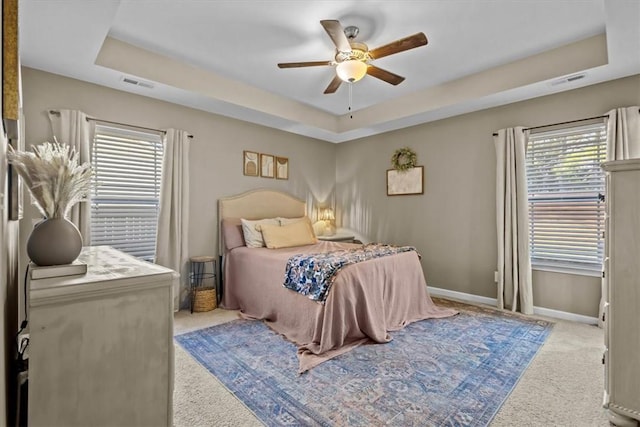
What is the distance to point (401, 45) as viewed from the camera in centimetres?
240

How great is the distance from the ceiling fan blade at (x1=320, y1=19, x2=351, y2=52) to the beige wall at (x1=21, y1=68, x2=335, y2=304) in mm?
2295

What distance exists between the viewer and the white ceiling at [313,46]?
2.37 metres

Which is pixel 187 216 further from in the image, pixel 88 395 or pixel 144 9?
pixel 88 395

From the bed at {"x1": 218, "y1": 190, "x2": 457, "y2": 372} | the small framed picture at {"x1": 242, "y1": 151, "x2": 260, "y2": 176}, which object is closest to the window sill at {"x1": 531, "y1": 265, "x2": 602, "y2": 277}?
the bed at {"x1": 218, "y1": 190, "x2": 457, "y2": 372}

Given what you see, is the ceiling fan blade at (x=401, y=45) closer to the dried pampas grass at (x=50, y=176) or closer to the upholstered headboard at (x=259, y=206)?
the dried pampas grass at (x=50, y=176)

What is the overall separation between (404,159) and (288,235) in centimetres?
213

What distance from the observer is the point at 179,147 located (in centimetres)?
373

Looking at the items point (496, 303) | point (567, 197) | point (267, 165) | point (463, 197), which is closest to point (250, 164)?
point (267, 165)

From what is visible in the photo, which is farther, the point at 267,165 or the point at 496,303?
the point at 267,165

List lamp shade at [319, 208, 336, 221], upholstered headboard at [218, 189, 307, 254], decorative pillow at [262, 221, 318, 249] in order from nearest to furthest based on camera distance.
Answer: decorative pillow at [262, 221, 318, 249], upholstered headboard at [218, 189, 307, 254], lamp shade at [319, 208, 336, 221]

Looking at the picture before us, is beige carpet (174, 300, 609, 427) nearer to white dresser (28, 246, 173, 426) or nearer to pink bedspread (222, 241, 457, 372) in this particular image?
pink bedspread (222, 241, 457, 372)

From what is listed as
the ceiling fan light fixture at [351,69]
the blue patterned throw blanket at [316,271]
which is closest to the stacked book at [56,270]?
the blue patterned throw blanket at [316,271]

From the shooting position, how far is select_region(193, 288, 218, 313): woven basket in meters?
3.69

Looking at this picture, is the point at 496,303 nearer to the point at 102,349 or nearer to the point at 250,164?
the point at 250,164
